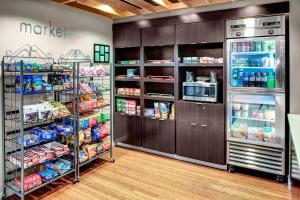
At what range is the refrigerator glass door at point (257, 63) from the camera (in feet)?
10.5

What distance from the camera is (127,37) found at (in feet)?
14.9

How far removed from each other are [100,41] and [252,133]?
3101 millimetres

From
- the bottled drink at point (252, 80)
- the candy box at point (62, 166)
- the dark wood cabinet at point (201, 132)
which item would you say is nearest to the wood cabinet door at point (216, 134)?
the dark wood cabinet at point (201, 132)

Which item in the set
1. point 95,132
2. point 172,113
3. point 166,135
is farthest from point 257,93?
point 95,132

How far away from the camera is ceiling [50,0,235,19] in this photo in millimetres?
3607

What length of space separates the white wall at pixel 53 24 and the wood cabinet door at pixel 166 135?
1823 mm

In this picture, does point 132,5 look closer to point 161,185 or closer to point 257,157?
point 161,185

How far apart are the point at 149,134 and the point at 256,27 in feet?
8.19

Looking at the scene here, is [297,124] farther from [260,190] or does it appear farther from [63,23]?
[63,23]

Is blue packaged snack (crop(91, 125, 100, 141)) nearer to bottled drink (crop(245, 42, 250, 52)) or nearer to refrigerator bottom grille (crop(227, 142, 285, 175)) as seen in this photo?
refrigerator bottom grille (crop(227, 142, 285, 175))

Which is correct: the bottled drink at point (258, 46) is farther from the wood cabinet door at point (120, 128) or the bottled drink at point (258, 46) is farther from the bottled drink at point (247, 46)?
the wood cabinet door at point (120, 128)

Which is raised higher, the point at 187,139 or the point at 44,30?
the point at 44,30

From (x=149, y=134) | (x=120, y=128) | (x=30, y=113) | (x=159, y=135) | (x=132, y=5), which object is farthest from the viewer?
(x=120, y=128)

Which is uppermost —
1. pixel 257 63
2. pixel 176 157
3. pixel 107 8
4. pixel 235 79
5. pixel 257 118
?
pixel 107 8
